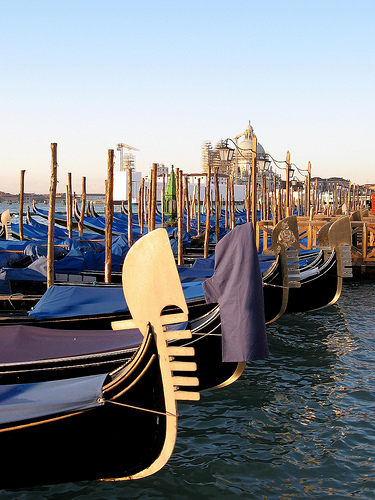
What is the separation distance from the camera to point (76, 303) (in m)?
6.12

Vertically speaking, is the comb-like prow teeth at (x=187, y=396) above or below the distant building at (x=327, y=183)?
below

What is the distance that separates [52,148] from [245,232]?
5.23 meters

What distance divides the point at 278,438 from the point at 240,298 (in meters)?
1.37

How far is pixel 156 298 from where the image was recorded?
10.8 ft

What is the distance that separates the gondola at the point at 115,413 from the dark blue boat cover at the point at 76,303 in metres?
2.39

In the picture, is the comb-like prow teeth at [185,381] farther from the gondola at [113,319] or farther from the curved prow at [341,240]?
the curved prow at [341,240]

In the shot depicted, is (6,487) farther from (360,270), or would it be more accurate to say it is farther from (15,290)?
(360,270)

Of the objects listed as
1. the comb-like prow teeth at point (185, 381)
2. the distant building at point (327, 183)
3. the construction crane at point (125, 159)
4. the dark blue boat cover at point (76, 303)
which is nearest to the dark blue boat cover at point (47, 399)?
the comb-like prow teeth at point (185, 381)

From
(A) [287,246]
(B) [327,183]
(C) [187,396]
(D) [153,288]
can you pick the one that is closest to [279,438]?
(C) [187,396]

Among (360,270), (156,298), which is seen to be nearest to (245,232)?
(156,298)

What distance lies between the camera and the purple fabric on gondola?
429 centimetres

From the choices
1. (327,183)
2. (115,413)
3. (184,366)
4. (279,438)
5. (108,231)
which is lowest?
(279,438)

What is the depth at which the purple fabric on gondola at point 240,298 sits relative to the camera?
4289 mm

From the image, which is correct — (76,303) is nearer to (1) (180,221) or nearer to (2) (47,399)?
(2) (47,399)
